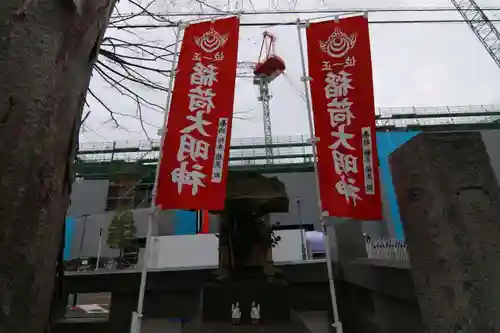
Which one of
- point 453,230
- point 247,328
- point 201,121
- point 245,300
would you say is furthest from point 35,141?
point 245,300

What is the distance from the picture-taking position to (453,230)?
2.01m

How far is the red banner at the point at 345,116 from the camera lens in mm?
3881

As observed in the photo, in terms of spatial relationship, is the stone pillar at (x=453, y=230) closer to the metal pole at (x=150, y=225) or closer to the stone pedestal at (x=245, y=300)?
the stone pedestal at (x=245, y=300)

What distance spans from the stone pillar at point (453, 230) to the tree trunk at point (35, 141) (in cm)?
204

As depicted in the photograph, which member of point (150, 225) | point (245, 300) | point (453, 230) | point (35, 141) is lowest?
point (245, 300)

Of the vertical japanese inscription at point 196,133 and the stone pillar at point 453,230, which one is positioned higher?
the vertical japanese inscription at point 196,133

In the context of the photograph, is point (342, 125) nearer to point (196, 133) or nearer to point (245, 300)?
point (196, 133)

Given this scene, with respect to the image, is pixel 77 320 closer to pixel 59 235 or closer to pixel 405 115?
pixel 59 235

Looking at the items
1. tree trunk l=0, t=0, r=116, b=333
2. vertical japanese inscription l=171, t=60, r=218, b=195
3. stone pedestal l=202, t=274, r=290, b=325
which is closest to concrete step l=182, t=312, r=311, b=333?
stone pedestal l=202, t=274, r=290, b=325

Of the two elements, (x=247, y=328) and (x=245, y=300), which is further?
(x=245, y=300)

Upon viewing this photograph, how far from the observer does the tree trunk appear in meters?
0.99

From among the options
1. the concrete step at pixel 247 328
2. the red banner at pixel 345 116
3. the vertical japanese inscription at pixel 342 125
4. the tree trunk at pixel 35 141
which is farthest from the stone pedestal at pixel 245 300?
the tree trunk at pixel 35 141

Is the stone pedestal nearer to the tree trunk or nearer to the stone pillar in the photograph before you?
the stone pillar

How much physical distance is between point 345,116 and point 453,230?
237cm
